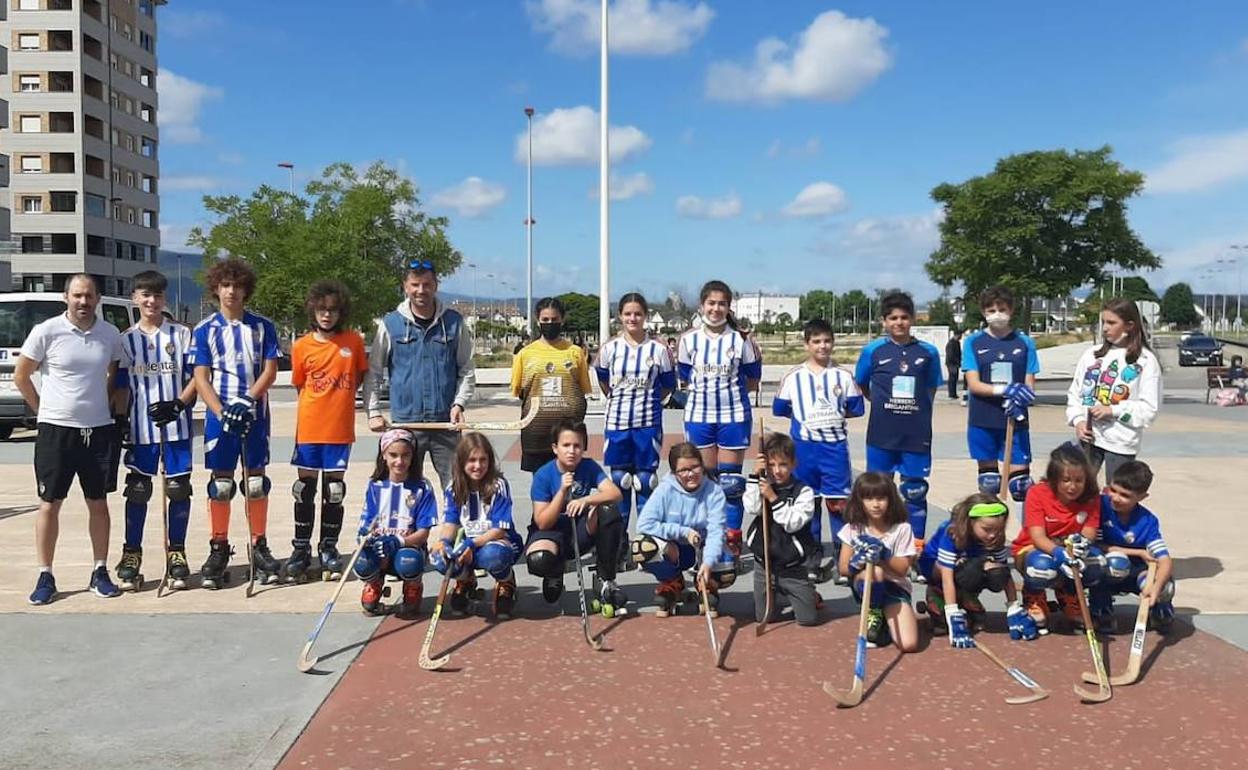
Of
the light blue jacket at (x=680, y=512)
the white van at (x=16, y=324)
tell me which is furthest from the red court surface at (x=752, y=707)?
the white van at (x=16, y=324)

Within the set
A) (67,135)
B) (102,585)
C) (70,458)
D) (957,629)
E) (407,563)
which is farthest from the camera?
→ (67,135)

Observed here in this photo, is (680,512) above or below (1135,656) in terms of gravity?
above

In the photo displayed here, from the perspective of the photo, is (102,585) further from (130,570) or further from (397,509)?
(397,509)

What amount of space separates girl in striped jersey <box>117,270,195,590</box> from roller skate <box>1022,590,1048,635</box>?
4648 mm

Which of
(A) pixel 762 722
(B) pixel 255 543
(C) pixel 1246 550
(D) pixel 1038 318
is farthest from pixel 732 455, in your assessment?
(D) pixel 1038 318

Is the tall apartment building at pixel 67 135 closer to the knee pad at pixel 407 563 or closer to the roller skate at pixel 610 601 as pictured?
the knee pad at pixel 407 563

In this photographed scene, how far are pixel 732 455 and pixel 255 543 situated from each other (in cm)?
288

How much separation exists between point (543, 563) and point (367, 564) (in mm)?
899

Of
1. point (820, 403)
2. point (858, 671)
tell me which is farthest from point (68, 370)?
point (858, 671)

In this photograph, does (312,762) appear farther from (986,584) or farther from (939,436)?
(939,436)

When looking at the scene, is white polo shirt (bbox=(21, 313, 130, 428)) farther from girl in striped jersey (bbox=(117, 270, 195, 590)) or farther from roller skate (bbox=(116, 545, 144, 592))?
roller skate (bbox=(116, 545, 144, 592))

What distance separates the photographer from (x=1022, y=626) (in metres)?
4.82

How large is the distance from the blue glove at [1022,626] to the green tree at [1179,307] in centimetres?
14805

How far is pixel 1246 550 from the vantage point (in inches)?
262
